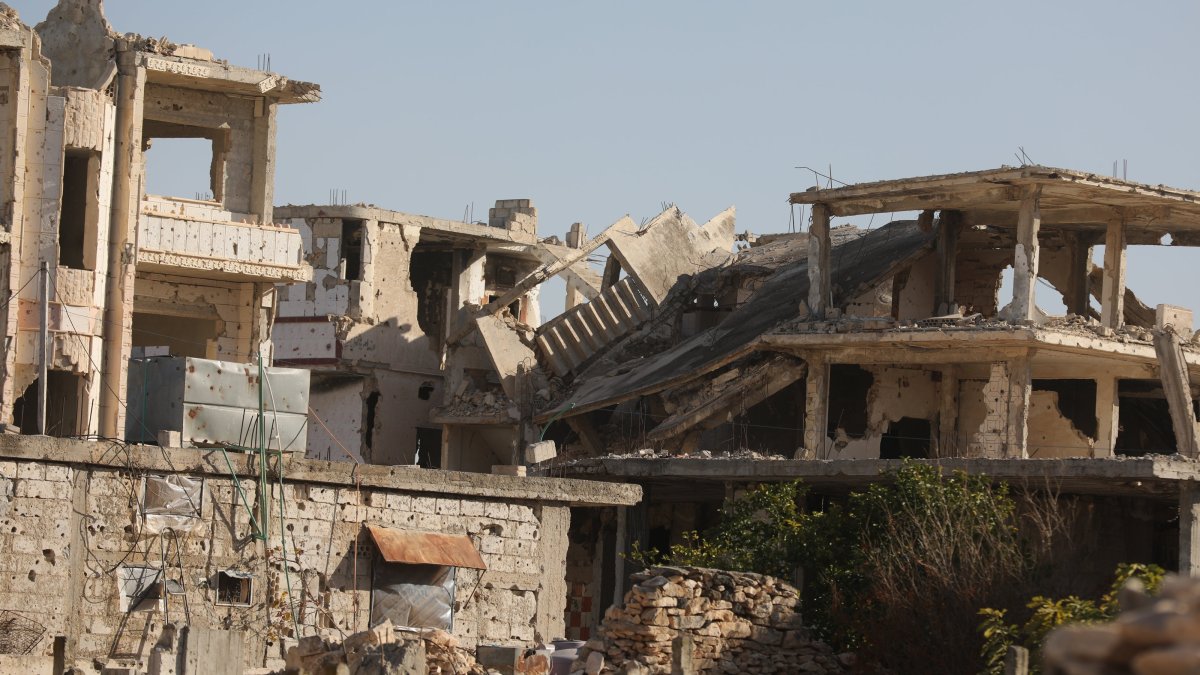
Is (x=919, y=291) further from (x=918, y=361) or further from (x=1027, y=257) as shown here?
(x=1027, y=257)

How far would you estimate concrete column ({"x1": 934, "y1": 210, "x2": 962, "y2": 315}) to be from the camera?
108 ft

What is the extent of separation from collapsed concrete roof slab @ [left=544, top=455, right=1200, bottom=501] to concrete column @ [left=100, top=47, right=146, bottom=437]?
22.2 feet

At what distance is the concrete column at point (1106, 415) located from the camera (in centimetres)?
3138

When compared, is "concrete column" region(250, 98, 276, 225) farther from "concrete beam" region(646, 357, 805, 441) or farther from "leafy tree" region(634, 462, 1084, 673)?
"leafy tree" region(634, 462, 1084, 673)

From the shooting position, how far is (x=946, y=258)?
33.3 meters

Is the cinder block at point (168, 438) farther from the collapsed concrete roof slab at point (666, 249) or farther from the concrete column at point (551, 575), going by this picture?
the collapsed concrete roof slab at point (666, 249)

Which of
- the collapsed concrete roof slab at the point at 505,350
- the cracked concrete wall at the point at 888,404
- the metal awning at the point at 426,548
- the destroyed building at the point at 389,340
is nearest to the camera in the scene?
the metal awning at the point at 426,548

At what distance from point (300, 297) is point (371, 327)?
1691 mm

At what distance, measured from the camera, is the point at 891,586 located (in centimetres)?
1941

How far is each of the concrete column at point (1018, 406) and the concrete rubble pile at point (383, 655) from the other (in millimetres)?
13331

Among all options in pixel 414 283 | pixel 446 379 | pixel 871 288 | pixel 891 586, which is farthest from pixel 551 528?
pixel 414 283

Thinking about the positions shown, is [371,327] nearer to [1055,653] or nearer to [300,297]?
[300,297]

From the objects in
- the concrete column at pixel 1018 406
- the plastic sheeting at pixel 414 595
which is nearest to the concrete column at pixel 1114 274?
the concrete column at pixel 1018 406

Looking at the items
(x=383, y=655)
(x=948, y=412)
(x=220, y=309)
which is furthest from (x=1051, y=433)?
(x=383, y=655)
